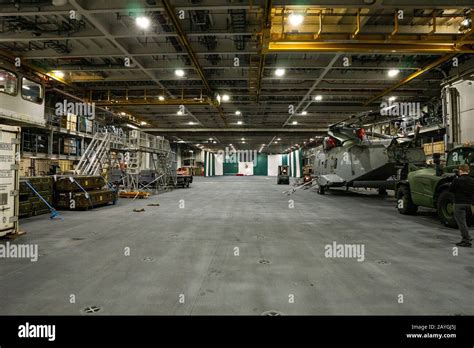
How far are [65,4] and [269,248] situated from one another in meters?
9.37

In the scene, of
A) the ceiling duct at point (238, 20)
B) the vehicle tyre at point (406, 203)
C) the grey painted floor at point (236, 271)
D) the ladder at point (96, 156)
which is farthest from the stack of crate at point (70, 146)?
the vehicle tyre at point (406, 203)

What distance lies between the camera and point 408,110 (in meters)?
20.3

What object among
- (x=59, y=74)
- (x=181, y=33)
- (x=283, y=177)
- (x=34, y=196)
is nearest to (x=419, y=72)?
(x=181, y=33)

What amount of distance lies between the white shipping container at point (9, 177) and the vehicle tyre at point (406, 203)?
37.4 ft

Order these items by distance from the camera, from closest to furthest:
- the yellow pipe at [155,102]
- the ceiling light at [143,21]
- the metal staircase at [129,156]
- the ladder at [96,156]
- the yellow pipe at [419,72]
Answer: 1. the ceiling light at [143,21]
2. the yellow pipe at [419,72]
3. the ladder at [96,156]
4. the metal staircase at [129,156]
5. the yellow pipe at [155,102]

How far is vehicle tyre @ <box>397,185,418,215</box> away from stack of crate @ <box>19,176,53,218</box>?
12.8m

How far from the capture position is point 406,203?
930cm

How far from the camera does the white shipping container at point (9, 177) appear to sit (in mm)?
5918

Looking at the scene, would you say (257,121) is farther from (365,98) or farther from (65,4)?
(65,4)

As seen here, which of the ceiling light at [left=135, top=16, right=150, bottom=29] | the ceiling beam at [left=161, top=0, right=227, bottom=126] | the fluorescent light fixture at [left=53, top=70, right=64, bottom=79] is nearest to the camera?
the ceiling beam at [left=161, top=0, right=227, bottom=126]

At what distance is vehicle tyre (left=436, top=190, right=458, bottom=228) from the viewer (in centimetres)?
723

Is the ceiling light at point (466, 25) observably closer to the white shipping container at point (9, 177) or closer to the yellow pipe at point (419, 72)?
the yellow pipe at point (419, 72)

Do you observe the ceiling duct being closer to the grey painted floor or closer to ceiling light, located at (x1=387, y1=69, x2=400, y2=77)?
the grey painted floor

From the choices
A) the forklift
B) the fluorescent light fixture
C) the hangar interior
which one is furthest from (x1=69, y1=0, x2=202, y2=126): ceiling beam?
the forklift
